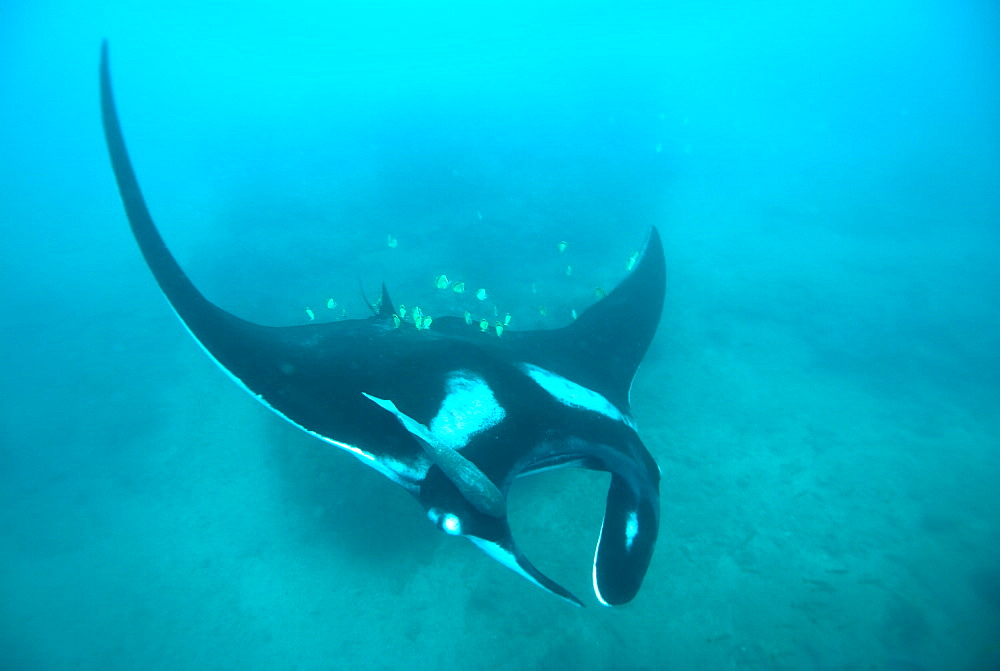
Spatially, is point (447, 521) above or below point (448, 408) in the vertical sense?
below

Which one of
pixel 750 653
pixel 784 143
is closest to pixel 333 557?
pixel 750 653

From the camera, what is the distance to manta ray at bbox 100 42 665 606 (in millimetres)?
2344

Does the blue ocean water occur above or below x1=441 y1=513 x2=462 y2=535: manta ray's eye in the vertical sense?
below

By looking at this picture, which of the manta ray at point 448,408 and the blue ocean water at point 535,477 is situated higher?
the manta ray at point 448,408

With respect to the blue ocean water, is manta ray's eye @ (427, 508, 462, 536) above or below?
above

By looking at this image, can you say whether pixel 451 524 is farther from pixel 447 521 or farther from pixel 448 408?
pixel 448 408

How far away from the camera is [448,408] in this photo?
2939 millimetres

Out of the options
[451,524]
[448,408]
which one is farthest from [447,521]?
[448,408]

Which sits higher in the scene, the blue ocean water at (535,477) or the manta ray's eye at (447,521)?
the manta ray's eye at (447,521)

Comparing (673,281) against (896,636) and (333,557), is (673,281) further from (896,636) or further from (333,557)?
(333,557)

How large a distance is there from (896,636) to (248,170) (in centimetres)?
2006

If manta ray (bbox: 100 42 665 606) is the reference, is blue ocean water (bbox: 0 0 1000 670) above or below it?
below

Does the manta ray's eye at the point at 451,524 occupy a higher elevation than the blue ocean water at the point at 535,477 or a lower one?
higher

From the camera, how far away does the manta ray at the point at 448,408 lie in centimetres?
234
